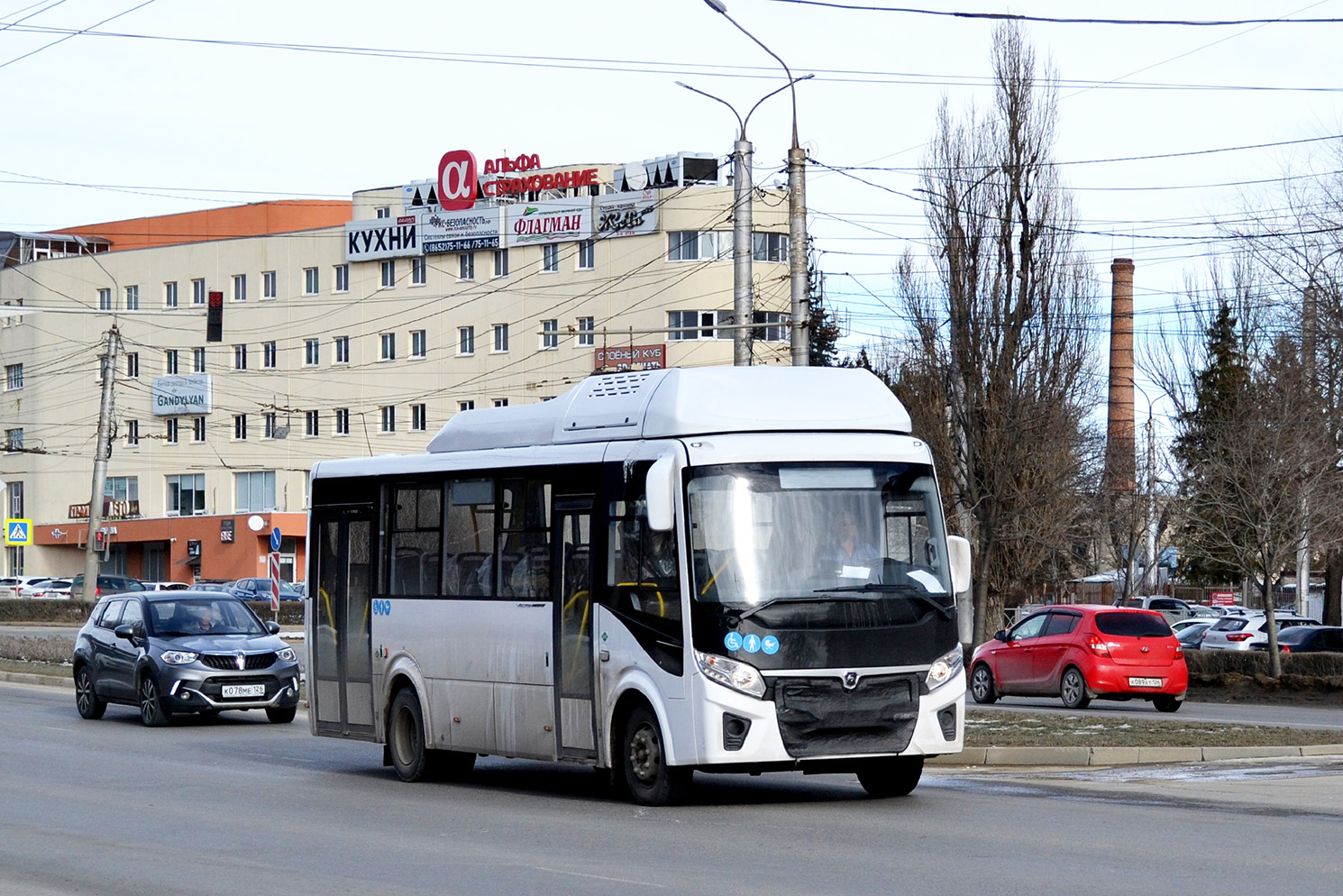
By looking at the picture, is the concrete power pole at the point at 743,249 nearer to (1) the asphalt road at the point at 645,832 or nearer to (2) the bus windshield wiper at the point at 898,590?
(1) the asphalt road at the point at 645,832

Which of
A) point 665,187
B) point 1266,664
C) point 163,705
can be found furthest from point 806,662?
point 665,187

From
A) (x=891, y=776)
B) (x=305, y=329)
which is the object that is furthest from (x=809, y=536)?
(x=305, y=329)

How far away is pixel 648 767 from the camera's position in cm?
1326

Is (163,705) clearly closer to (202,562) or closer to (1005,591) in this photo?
(1005,591)

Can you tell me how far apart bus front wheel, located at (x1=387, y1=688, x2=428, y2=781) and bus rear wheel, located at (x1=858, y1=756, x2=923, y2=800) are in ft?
13.2

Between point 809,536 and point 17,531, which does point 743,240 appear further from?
point 17,531

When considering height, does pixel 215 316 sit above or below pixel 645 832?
above

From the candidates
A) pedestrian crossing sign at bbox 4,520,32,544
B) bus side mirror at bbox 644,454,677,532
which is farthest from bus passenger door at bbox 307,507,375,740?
pedestrian crossing sign at bbox 4,520,32,544

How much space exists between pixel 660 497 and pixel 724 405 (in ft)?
3.72

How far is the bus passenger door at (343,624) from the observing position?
55.1ft

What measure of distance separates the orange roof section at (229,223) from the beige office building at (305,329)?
10cm

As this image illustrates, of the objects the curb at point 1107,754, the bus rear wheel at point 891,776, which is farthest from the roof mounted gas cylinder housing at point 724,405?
the curb at point 1107,754

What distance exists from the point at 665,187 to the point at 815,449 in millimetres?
60828

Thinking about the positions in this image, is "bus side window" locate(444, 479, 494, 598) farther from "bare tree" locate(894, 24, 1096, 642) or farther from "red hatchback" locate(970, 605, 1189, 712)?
"bare tree" locate(894, 24, 1096, 642)
